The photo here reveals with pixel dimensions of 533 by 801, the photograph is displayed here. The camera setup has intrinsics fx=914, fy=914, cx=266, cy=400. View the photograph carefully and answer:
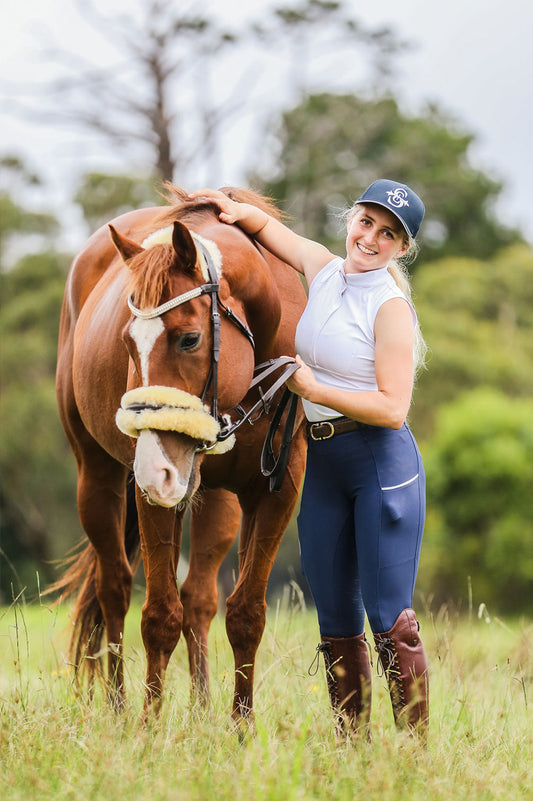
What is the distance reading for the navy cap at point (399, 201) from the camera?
10.3 ft

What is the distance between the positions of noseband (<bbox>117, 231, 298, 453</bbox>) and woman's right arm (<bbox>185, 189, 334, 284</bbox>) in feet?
1.56

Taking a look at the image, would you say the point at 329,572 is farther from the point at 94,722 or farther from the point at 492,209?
the point at 492,209

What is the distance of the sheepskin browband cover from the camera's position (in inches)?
113

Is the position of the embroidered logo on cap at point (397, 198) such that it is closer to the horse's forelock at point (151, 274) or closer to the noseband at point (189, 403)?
the noseband at point (189, 403)

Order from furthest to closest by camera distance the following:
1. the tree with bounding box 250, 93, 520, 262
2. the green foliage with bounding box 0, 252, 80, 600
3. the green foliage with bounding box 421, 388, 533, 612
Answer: the green foliage with bounding box 421, 388, 533, 612, the green foliage with bounding box 0, 252, 80, 600, the tree with bounding box 250, 93, 520, 262

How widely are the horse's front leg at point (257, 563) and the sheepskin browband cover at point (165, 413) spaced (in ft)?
3.16

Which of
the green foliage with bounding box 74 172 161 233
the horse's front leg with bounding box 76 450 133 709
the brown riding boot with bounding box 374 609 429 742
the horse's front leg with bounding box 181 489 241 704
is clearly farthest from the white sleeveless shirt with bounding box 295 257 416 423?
the green foliage with bounding box 74 172 161 233

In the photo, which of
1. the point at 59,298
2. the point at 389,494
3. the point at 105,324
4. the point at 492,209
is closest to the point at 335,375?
the point at 389,494

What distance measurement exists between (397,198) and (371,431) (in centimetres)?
82

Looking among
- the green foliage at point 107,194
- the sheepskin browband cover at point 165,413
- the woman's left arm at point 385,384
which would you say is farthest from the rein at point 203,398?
the green foliage at point 107,194

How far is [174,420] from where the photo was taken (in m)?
2.87

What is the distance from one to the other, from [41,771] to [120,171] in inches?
725

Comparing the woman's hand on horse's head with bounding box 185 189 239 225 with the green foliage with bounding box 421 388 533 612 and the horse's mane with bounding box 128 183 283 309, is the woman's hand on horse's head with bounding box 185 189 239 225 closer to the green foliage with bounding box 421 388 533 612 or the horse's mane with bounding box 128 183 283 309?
the horse's mane with bounding box 128 183 283 309

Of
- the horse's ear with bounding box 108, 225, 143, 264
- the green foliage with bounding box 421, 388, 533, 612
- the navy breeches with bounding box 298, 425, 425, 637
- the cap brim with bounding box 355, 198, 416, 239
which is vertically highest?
the cap brim with bounding box 355, 198, 416, 239
